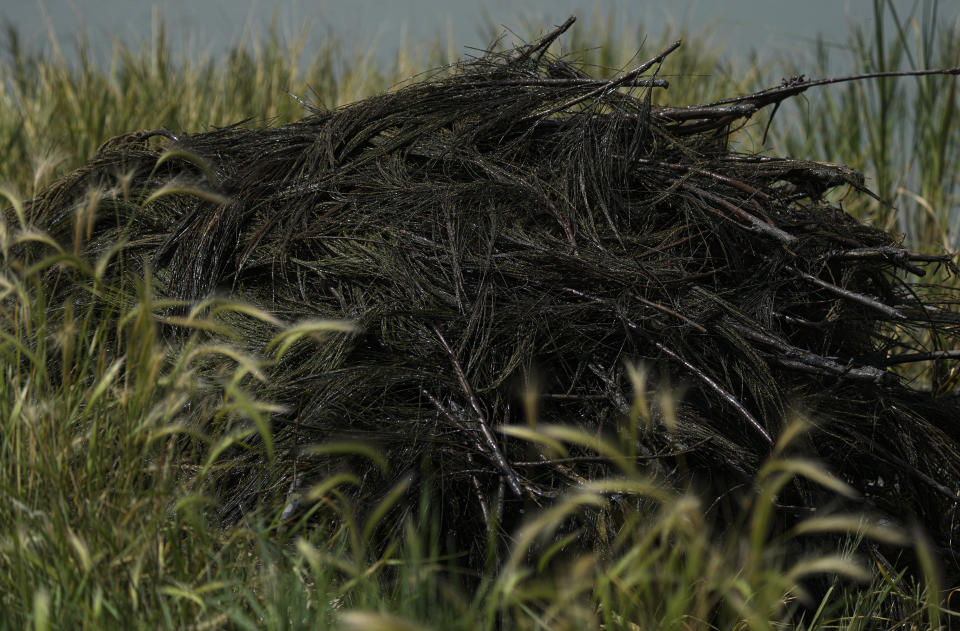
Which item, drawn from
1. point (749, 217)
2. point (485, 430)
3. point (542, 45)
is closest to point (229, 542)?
point (485, 430)

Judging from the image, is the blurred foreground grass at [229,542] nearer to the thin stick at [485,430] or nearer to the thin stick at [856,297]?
the thin stick at [485,430]

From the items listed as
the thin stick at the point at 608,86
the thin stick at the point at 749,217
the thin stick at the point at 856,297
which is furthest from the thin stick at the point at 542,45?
the thin stick at the point at 856,297

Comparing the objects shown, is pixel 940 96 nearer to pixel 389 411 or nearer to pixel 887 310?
pixel 887 310

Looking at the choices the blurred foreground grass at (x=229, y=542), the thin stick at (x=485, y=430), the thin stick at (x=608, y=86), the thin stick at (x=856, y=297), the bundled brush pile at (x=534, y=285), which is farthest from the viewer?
the thin stick at (x=608, y=86)

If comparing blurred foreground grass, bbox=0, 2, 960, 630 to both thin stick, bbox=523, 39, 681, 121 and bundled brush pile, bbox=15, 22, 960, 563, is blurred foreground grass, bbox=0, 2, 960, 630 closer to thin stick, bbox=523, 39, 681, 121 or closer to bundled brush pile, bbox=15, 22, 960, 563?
bundled brush pile, bbox=15, 22, 960, 563

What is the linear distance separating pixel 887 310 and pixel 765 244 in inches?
14.5

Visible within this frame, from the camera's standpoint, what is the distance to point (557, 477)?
2035mm

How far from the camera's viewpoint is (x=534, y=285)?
7.27 ft

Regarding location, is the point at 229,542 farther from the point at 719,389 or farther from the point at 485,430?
the point at 719,389

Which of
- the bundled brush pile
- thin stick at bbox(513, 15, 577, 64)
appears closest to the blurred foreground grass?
the bundled brush pile

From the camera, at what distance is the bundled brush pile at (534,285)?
2039 millimetres

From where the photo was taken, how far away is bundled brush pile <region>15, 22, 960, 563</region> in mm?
2039

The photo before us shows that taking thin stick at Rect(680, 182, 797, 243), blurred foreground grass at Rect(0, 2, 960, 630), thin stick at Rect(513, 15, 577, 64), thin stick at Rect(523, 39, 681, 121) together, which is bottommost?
blurred foreground grass at Rect(0, 2, 960, 630)

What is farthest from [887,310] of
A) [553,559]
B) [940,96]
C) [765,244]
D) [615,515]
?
[940,96]
